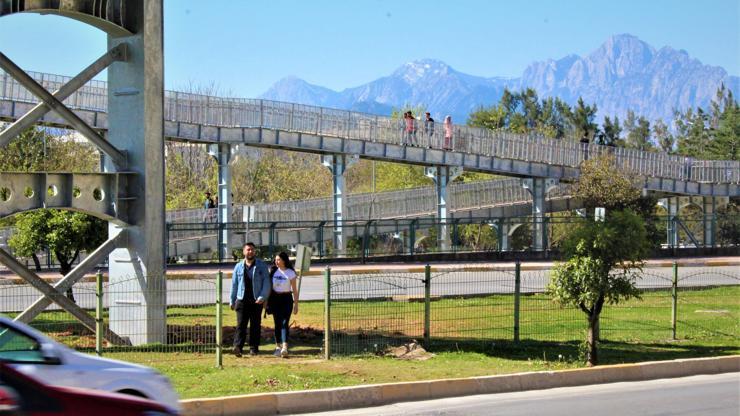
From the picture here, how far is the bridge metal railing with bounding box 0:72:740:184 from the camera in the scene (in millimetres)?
43250

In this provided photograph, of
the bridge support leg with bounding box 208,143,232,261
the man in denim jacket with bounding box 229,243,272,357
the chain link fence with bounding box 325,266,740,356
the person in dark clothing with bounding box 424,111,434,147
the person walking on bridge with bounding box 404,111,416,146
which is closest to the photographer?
the man in denim jacket with bounding box 229,243,272,357

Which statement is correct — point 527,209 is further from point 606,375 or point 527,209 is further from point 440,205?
point 606,375

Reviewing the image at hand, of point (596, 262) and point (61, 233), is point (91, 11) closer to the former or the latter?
point (61, 233)

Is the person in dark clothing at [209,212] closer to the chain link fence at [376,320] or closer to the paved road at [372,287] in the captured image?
the paved road at [372,287]

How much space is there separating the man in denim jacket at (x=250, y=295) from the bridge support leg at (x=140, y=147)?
1.92 meters

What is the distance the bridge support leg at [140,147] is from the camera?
61.8 feet

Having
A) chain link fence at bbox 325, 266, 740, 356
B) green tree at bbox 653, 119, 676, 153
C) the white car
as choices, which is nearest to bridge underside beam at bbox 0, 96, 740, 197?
chain link fence at bbox 325, 266, 740, 356

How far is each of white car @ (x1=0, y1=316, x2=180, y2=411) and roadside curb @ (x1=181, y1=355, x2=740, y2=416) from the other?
207cm

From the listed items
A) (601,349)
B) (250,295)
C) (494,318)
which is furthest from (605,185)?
(250,295)

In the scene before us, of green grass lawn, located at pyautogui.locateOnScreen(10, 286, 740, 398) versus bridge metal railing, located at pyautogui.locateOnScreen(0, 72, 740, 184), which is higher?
bridge metal railing, located at pyautogui.locateOnScreen(0, 72, 740, 184)

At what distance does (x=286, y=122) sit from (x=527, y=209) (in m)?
19.3

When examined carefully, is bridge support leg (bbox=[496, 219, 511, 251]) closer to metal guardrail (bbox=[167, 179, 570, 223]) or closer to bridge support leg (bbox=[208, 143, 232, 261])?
metal guardrail (bbox=[167, 179, 570, 223])

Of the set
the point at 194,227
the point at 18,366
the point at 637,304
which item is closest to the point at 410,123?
the point at 194,227

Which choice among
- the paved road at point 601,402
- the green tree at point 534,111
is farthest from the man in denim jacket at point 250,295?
the green tree at point 534,111
